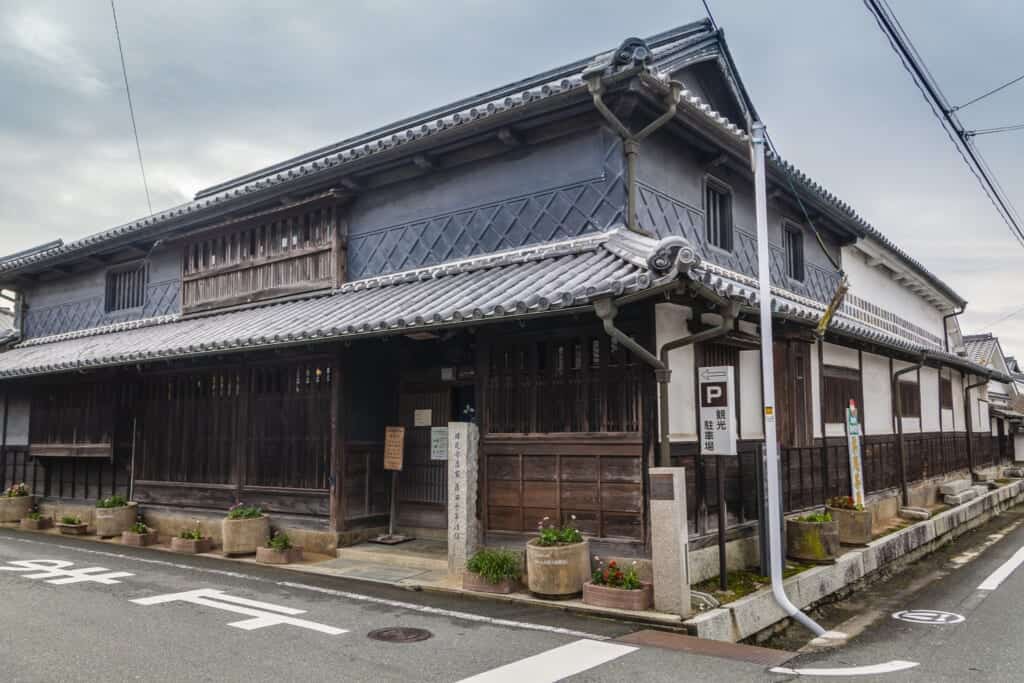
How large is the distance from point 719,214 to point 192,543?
1117 centimetres

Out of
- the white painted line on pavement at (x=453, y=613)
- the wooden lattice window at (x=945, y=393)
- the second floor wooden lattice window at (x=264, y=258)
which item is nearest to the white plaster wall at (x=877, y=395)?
the wooden lattice window at (x=945, y=393)

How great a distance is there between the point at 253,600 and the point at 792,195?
12452 millimetres

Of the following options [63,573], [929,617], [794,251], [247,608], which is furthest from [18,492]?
[929,617]

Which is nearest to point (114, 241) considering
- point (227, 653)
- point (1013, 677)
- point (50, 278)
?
point (50, 278)

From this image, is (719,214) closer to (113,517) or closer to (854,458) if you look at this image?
(854,458)

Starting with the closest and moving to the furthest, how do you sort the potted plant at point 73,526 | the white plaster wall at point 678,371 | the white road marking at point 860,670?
the white road marking at point 860,670, the white plaster wall at point 678,371, the potted plant at point 73,526

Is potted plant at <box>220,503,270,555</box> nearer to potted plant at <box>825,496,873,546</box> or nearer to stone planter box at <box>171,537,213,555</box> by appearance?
stone planter box at <box>171,537,213,555</box>

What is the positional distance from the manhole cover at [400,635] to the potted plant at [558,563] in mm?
1616

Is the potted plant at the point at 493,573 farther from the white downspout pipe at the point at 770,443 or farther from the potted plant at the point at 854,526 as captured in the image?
the potted plant at the point at 854,526

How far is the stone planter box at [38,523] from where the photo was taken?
16.8 m

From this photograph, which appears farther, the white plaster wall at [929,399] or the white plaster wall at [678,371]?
the white plaster wall at [929,399]

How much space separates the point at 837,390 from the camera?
14555 millimetres

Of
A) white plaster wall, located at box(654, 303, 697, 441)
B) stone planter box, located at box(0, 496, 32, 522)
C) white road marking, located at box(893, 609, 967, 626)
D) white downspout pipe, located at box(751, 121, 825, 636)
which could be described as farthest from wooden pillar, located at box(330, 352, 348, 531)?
stone planter box, located at box(0, 496, 32, 522)

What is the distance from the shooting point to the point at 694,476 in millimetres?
9711
